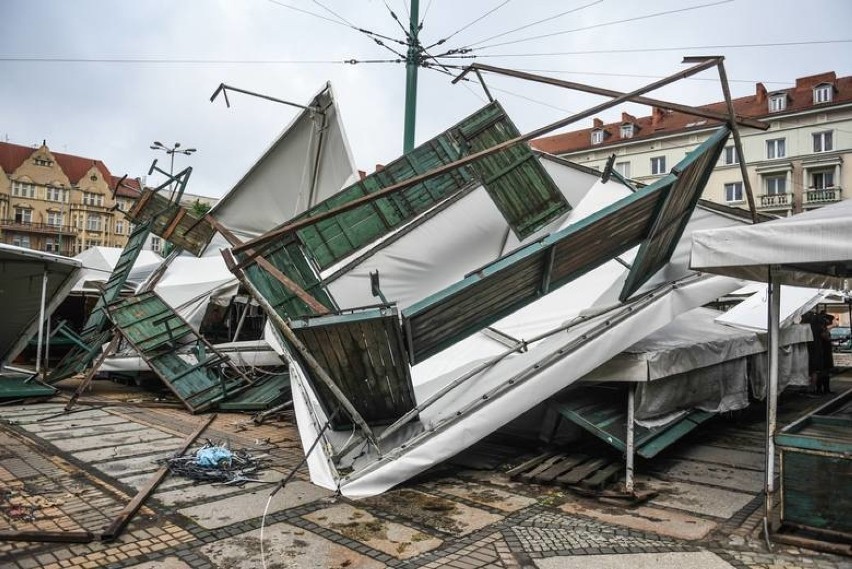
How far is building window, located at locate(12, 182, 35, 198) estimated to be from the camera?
6425 cm

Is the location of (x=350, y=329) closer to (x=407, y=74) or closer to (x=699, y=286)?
(x=699, y=286)

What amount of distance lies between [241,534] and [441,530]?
1.39 metres

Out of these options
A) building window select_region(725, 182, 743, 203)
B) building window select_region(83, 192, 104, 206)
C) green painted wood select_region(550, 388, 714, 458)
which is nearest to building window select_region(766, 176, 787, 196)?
building window select_region(725, 182, 743, 203)

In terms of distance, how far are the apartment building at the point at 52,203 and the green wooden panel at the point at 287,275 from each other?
64753mm

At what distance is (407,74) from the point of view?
10852 millimetres

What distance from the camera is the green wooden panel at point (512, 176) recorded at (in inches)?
315

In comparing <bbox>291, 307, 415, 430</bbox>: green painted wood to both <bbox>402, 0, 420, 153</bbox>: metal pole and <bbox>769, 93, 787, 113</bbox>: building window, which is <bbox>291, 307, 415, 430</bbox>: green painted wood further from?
<bbox>769, 93, 787, 113</bbox>: building window

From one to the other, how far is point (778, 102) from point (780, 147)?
129 inches

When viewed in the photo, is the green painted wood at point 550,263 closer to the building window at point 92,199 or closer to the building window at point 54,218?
the building window at point 54,218

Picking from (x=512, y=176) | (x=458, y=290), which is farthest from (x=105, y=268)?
(x=458, y=290)

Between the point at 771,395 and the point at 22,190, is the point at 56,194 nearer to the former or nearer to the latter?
the point at 22,190

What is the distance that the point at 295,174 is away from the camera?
10969 millimetres

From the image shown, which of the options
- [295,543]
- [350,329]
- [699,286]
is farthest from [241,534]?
[699,286]

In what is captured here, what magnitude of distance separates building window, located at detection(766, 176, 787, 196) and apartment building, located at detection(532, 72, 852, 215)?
57 millimetres
